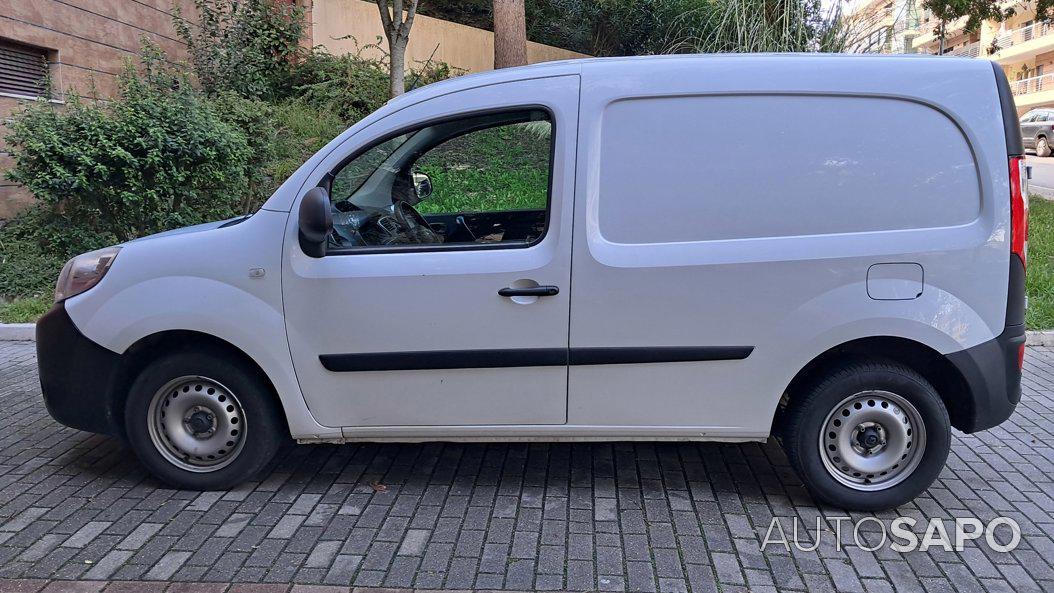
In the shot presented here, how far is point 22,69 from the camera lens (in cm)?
948

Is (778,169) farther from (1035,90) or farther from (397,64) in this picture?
(1035,90)

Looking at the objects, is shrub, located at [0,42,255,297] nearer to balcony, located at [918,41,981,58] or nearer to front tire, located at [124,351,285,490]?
front tire, located at [124,351,285,490]

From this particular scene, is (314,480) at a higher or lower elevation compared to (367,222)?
lower

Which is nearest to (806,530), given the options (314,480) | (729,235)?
(729,235)

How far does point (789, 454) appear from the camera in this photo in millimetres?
3604

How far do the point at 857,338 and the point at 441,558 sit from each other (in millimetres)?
1988

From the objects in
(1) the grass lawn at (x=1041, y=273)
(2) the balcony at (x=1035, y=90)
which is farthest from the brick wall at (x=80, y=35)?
(2) the balcony at (x=1035, y=90)

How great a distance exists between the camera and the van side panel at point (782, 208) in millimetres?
3342

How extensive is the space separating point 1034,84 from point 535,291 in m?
50.8

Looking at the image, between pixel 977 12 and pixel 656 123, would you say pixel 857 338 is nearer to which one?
pixel 656 123

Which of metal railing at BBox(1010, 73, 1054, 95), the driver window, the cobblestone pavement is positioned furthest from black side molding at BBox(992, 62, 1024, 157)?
metal railing at BBox(1010, 73, 1054, 95)

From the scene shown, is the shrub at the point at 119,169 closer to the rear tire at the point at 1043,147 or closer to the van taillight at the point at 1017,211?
the van taillight at the point at 1017,211

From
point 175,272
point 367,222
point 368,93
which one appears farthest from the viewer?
point 368,93

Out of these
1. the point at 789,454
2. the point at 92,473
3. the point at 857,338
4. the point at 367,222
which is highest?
the point at 367,222
